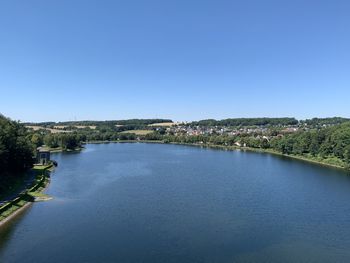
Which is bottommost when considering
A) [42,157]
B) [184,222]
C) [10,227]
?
[184,222]

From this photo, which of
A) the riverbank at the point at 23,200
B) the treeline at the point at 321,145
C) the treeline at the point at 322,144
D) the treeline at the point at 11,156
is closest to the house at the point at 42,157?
the treeline at the point at 11,156

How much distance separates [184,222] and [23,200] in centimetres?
1660

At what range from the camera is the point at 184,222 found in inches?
1214

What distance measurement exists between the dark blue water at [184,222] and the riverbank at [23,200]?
800 mm

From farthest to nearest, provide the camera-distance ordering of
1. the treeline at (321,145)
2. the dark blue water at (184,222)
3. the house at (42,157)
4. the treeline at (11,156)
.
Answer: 1. the treeline at (321,145)
2. the house at (42,157)
3. the treeline at (11,156)
4. the dark blue water at (184,222)

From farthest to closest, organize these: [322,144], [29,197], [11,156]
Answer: [322,144] < [11,156] < [29,197]

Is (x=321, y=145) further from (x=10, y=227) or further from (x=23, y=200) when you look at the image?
(x=10, y=227)

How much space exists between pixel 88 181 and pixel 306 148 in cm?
5533

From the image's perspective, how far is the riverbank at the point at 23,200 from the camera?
31.2 metres

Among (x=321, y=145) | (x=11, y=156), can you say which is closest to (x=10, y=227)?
(x=11, y=156)

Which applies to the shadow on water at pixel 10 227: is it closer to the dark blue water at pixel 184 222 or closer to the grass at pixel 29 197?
the dark blue water at pixel 184 222

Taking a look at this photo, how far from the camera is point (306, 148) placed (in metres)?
86.6

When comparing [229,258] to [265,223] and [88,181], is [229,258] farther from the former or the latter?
[88,181]

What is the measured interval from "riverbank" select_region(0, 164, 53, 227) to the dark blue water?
80 centimetres
